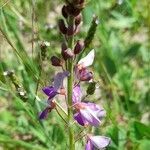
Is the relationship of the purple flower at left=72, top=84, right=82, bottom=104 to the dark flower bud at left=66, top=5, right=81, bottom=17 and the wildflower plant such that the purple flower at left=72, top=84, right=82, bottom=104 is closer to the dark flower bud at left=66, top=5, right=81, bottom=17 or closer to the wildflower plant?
the wildflower plant

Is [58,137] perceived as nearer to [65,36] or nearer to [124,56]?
[124,56]

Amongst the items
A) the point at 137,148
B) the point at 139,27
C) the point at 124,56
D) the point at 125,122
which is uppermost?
the point at 139,27

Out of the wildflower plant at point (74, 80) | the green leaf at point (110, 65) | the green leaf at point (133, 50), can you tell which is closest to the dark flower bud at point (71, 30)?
the wildflower plant at point (74, 80)

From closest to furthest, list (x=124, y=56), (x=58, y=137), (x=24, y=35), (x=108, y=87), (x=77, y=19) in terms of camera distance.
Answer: (x=77, y=19)
(x=58, y=137)
(x=108, y=87)
(x=124, y=56)
(x=24, y=35)

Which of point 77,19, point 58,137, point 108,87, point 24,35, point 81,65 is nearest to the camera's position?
point 77,19

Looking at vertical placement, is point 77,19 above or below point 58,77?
above

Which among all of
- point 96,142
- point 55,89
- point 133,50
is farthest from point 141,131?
point 133,50

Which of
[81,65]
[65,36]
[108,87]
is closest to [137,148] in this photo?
[81,65]

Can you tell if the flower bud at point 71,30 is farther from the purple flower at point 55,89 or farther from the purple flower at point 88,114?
the purple flower at point 88,114
